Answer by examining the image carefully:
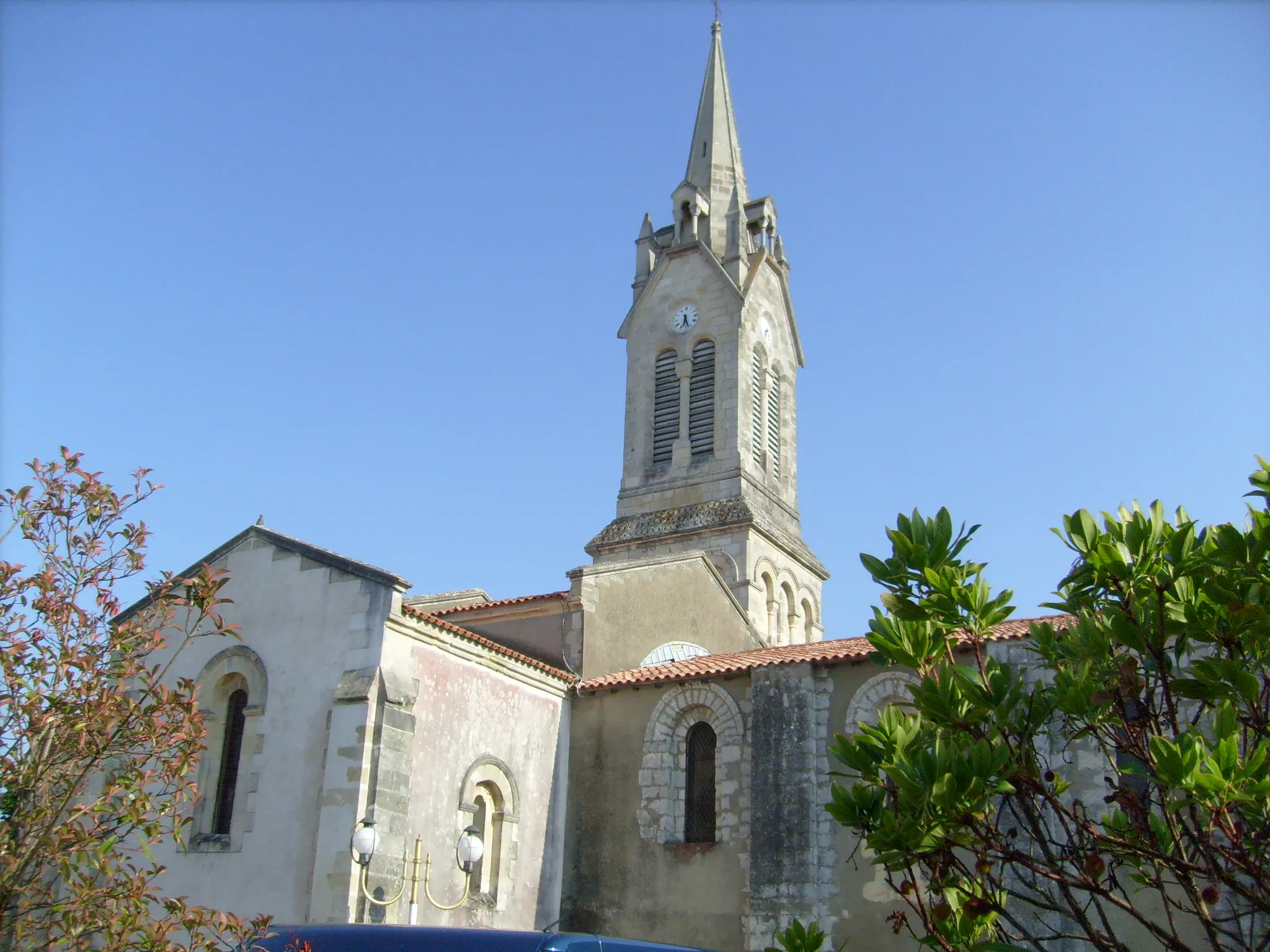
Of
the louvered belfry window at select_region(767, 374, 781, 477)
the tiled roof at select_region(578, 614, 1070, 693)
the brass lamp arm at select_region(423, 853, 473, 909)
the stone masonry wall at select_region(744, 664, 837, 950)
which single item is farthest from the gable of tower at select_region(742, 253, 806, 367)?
the brass lamp arm at select_region(423, 853, 473, 909)

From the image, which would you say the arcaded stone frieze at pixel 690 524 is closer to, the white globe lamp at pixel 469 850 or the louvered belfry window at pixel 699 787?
the louvered belfry window at pixel 699 787

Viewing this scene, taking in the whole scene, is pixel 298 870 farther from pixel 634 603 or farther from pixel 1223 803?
pixel 1223 803

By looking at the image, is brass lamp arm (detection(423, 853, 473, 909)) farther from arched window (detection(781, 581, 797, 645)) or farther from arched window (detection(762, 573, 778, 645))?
arched window (detection(781, 581, 797, 645))

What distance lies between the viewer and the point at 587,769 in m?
18.4

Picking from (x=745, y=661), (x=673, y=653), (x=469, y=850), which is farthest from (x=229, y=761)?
(x=673, y=653)

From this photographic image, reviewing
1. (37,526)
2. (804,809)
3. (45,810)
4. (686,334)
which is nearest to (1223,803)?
(45,810)

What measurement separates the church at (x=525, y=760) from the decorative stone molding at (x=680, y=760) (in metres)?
0.03

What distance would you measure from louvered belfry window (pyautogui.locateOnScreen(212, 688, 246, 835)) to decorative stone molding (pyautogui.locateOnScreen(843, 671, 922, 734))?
26.3ft

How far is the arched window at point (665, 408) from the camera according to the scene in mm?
34656

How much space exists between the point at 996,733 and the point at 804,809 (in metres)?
10.5

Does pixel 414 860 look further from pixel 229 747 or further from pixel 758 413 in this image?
pixel 758 413

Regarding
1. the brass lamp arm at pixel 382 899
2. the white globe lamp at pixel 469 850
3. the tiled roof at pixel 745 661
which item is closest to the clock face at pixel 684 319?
the tiled roof at pixel 745 661

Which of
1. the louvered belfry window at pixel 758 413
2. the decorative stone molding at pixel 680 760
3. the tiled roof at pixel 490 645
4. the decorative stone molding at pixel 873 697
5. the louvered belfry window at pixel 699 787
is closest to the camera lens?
the tiled roof at pixel 490 645

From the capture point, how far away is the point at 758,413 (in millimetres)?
35219
